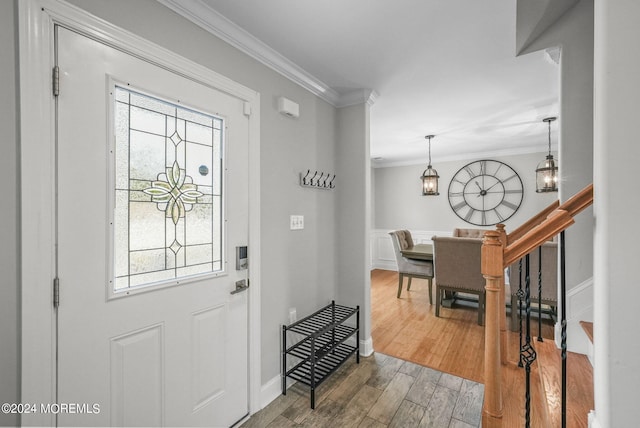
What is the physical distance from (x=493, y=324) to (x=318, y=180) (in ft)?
5.32

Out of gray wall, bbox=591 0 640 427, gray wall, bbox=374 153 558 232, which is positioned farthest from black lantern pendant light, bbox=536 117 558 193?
gray wall, bbox=591 0 640 427

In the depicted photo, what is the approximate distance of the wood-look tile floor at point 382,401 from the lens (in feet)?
5.64

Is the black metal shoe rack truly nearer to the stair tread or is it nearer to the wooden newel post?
the wooden newel post

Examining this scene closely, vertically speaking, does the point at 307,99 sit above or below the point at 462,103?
below

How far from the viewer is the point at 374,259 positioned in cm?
638

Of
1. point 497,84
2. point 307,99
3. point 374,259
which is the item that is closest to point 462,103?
point 497,84

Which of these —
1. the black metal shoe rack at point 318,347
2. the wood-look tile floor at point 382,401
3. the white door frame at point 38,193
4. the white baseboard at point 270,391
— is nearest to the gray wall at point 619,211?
the wood-look tile floor at point 382,401

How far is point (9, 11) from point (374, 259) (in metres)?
6.18

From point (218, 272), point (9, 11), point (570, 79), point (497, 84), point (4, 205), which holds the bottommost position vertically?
point (218, 272)

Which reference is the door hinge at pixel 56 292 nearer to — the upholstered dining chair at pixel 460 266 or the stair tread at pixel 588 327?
the stair tread at pixel 588 327

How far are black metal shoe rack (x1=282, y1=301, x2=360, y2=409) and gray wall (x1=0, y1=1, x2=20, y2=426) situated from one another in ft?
4.45

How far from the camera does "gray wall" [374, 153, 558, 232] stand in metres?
4.83

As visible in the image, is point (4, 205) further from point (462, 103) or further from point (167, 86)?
point (462, 103)

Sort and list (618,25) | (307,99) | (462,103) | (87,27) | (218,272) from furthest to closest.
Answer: (462,103) → (307,99) → (218,272) → (87,27) → (618,25)
